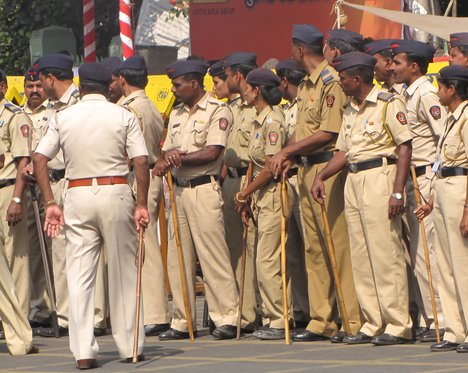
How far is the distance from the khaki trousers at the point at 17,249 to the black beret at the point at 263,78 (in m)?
2.35

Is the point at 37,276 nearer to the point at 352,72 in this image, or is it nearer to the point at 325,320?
the point at 325,320

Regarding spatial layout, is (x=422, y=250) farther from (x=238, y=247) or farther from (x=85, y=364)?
(x=85, y=364)

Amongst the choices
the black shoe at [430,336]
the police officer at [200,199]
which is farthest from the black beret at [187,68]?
the black shoe at [430,336]

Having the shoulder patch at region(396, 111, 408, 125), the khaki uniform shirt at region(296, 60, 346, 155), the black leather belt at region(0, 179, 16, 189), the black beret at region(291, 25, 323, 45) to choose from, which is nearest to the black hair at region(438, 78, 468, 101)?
the shoulder patch at region(396, 111, 408, 125)

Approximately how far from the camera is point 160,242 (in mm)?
14891

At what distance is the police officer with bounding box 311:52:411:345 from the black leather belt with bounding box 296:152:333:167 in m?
0.42

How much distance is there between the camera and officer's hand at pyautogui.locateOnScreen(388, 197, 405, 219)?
37.9 ft

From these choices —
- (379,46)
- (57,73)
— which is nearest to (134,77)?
(57,73)

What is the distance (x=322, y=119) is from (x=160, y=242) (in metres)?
3.19

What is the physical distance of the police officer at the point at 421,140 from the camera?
1205cm

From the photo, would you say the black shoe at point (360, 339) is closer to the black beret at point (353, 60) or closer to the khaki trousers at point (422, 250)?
the khaki trousers at point (422, 250)

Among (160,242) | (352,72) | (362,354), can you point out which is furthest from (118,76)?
(362,354)

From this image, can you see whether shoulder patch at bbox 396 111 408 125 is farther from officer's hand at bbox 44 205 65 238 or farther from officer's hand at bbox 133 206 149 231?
officer's hand at bbox 44 205 65 238

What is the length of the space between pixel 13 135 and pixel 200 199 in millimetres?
1826
